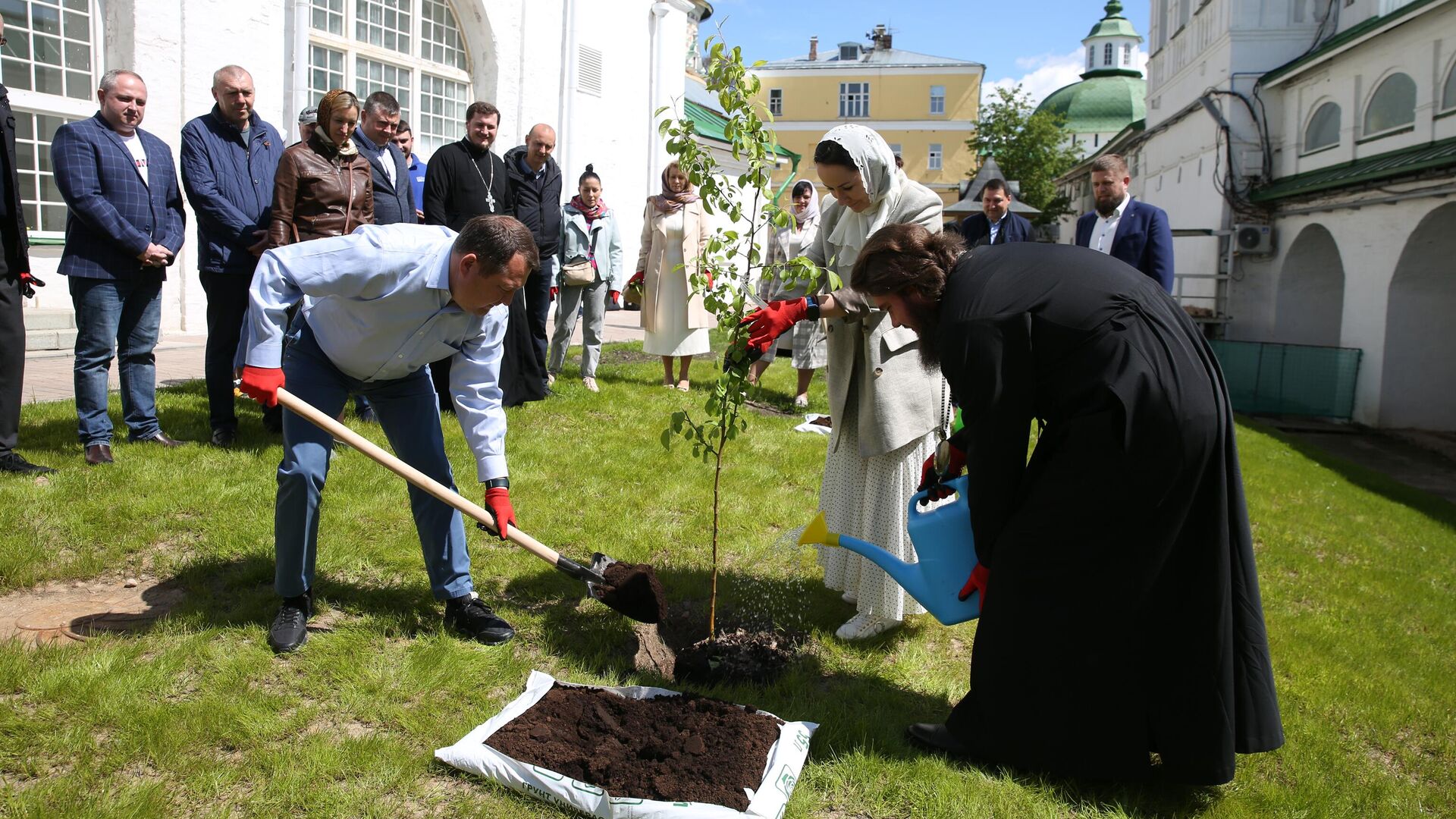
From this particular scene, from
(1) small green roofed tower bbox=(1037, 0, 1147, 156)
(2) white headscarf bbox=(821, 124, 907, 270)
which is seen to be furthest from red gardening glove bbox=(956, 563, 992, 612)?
(1) small green roofed tower bbox=(1037, 0, 1147, 156)

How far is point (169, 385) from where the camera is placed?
24.4ft

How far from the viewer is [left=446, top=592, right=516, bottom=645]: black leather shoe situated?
3.85 m

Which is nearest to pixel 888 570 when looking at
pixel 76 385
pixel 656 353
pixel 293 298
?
pixel 293 298

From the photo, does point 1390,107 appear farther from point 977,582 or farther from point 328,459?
point 328,459

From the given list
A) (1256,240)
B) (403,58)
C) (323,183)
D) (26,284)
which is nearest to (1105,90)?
(1256,240)

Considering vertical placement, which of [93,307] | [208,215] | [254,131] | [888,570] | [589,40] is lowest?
[888,570]

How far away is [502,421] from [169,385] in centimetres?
496

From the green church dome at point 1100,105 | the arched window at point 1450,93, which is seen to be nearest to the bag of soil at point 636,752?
the arched window at point 1450,93

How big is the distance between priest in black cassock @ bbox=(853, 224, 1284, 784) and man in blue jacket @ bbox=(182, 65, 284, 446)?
445cm

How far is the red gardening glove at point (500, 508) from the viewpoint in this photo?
3.62m

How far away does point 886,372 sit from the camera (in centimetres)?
399

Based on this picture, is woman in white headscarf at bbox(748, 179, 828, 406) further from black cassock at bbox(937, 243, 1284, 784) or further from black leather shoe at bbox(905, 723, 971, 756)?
black cassock at bbox(937, 243, 1284, 784)

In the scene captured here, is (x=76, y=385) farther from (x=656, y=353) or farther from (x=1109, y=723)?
(x=1109, y=723)

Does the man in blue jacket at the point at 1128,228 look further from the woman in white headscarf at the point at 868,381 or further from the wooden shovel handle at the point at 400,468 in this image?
the wooden shovel handle at the point at 400,468
